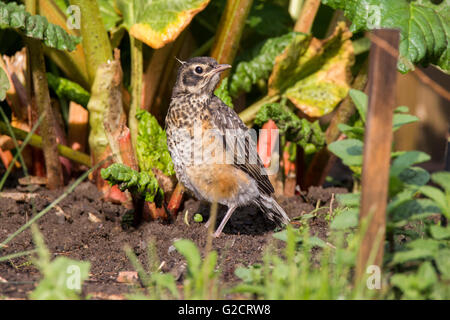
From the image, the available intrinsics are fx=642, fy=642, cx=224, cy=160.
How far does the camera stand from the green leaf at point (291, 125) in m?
4.63

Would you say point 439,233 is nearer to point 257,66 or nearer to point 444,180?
point 444,180

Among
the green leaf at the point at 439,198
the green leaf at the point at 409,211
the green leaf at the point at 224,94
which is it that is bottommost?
the green leaf at the point at 409,211

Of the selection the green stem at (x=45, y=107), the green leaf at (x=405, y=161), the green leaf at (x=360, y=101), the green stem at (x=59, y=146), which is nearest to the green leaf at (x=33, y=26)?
the green stem at (x=45, y=107)

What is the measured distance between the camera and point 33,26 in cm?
409

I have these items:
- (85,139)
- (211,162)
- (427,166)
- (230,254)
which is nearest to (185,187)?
(211,162)

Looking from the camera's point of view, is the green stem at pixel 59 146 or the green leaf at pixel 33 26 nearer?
the green leaf at pixel 33 26

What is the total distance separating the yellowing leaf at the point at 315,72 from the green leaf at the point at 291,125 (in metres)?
0.14

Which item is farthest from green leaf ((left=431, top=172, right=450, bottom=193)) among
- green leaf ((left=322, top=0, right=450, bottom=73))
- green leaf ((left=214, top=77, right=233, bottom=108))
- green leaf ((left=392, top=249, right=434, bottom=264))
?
green leaf ((left=214, top=77, right=233, bottom=108))

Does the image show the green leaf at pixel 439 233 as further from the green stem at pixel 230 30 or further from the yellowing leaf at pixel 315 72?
the green stem at pixel 230 30

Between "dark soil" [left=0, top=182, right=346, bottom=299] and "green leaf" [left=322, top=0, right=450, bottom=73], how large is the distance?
4.26ft

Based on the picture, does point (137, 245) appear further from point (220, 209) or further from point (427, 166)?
point (427, 166)

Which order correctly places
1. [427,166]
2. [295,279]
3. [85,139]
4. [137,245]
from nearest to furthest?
[295,279] → [137,245] → [85,139] → [427,166]

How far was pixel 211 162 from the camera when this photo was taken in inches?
168

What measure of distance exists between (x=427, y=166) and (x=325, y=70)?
230 centimetres
